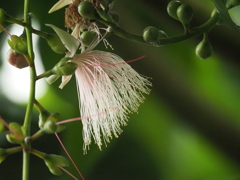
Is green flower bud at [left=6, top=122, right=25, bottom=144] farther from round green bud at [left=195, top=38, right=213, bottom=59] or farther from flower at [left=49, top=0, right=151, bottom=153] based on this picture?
round green bud at [left=195, top=38, right=213, bottom=59]

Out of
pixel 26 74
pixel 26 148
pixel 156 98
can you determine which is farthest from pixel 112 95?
pixel 26 74

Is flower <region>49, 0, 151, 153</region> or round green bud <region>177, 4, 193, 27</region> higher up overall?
round green bud <region>177, 4, 193, 27</region>

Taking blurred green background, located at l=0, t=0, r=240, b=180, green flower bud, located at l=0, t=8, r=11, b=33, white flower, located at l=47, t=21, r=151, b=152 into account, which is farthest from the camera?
blurred green background, located at l=0, t=0, r=240, b=180

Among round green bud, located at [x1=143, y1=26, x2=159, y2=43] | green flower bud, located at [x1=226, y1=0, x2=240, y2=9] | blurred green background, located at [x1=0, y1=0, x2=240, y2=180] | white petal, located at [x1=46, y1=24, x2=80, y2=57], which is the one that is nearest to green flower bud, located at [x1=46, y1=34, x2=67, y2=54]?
white petal, located at [x1=46, y1=24, x2=80, y2=57]

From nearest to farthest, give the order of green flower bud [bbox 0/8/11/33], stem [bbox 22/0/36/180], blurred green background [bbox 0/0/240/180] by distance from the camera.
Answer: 1. stem [bbox 22/0/36/180]
2. green flower bud [bbox 0/8/11/33]
3. blurred green background [bbox 0/0/240/180]

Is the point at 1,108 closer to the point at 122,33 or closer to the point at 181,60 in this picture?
the point at 181,60

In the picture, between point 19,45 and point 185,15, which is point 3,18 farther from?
point 185,15

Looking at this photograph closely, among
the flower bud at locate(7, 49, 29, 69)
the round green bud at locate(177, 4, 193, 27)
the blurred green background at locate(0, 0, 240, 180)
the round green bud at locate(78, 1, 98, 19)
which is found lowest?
the blurred green background at locate(0, 0, 240, 180)
